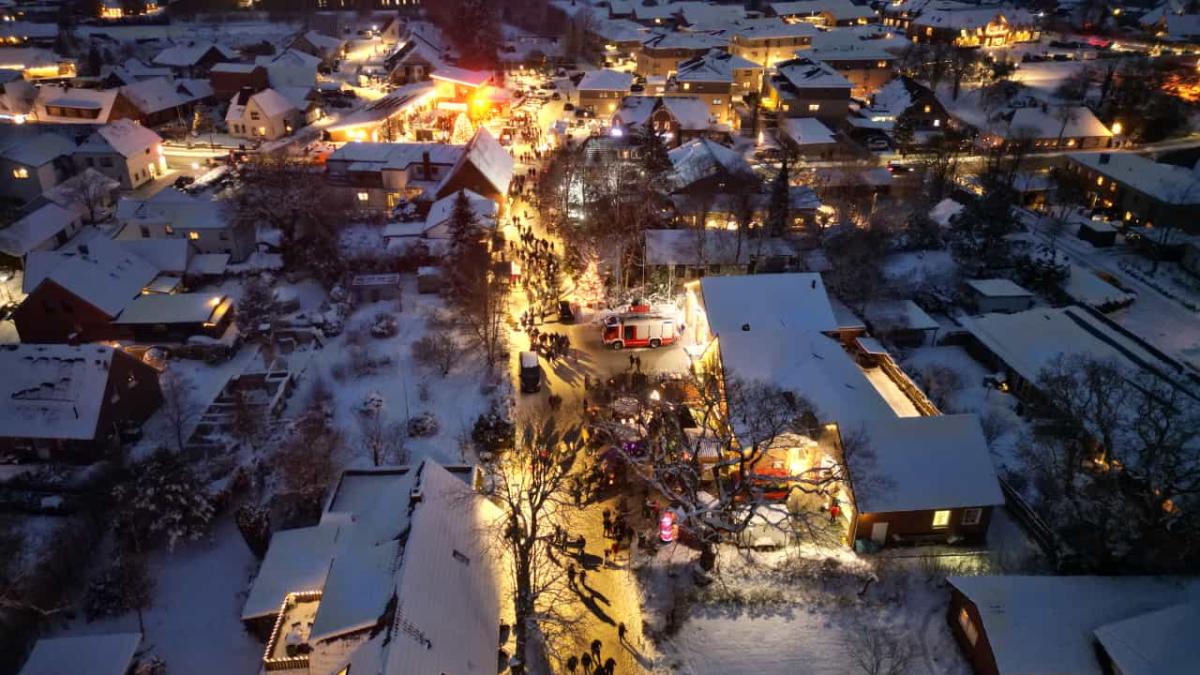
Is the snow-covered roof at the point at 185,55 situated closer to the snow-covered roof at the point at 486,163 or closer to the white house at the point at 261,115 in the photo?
the white house at the point at 261,115

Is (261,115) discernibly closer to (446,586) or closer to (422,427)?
(422,427)

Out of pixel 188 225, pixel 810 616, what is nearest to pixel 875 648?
pixel 810 616

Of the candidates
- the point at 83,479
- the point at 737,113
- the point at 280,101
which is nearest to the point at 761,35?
the point at 737,113

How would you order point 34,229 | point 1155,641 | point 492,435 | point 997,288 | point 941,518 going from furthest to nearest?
point 34,229, point 997,288, point 492,435, point 941,518, point 1155,641

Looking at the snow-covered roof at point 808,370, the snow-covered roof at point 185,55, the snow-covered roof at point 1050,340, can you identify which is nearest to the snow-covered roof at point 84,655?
the snow-covered roof at point 808,370

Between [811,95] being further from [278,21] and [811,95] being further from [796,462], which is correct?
[278,21]

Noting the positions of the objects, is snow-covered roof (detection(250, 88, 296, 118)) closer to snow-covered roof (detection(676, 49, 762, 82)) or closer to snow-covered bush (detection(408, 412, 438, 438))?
snow-covered roof (detection(676, 49, 762, 82))

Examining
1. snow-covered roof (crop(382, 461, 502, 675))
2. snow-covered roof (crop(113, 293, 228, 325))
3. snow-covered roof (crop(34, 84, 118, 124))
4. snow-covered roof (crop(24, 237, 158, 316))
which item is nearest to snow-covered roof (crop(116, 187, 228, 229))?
snow-covered roof (crop(24, 237, 158, 316))
